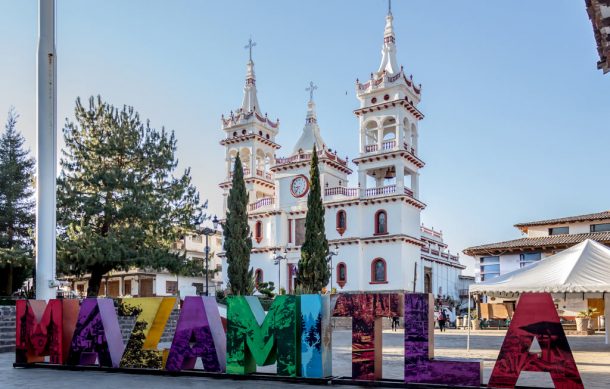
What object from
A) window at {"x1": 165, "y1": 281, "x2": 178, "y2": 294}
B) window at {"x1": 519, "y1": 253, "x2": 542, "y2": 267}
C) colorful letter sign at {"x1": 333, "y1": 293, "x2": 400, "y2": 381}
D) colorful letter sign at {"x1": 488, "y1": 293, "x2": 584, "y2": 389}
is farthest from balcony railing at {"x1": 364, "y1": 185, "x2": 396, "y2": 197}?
colorful letter sign at {"x1": 488, "y1": 293, "x2": 584, "y2": 389}

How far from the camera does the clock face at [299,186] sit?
159 ft

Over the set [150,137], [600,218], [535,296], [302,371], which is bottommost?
[302,371]

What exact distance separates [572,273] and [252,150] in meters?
40.2

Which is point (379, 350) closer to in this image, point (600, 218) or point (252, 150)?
point (600, 218)

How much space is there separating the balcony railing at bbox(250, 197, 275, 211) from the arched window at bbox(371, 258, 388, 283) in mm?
10476

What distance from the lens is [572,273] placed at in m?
14.0

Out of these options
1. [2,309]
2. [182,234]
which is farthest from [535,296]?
[182,234]

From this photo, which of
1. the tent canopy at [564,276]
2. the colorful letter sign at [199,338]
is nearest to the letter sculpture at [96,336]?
the colorful letter sign at [199,338]

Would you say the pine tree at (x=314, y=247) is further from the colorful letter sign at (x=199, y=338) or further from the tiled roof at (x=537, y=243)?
the colorful letter sign at (x=199, y=338)

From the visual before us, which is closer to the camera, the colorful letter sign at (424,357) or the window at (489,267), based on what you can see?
the colorful letter sign at (424,357)

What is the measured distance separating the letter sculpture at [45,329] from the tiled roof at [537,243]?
2720cm

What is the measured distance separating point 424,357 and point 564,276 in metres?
6.35

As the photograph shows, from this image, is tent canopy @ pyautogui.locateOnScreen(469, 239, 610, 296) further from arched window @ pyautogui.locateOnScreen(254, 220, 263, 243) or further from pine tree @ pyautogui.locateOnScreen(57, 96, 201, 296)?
arched window @ pyautogui.locateOnScreen(254, 220, 263, 243)

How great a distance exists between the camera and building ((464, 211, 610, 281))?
110ft
